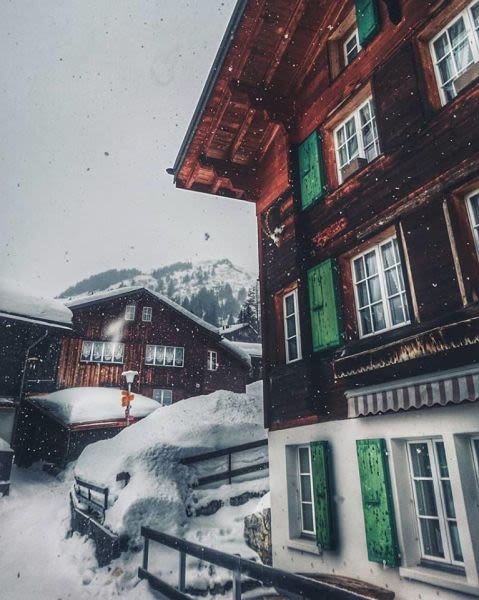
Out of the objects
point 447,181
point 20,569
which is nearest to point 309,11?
point 447,181

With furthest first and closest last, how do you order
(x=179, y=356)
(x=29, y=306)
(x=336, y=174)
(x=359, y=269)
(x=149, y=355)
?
1. (x=179, y=356)
2. (x=149, y=355)
3. (x=29, y=306)
4. (x=336, y=174)
5. (x=359, y=269)

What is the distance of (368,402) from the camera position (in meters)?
6.01

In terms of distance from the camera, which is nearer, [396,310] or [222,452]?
[396,310]

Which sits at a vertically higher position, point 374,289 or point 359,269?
point 359,269

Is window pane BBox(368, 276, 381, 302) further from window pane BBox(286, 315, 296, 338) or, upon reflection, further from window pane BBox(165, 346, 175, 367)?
window pane BBox(165, 346, 175, 367)

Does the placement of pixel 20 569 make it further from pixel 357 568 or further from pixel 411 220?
pixel 411 220

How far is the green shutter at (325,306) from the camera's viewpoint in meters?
7.61

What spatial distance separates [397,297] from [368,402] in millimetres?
1793

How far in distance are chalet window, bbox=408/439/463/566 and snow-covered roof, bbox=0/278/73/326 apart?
2199cm

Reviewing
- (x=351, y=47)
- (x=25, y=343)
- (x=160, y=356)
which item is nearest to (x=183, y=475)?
(x=351, y=47)

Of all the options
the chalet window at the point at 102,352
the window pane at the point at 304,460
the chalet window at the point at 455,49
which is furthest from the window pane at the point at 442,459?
the chalet window at the point at 102,352

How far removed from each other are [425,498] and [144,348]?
23461 mm

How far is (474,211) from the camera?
567 centimetres

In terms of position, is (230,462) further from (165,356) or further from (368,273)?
(165,356)
